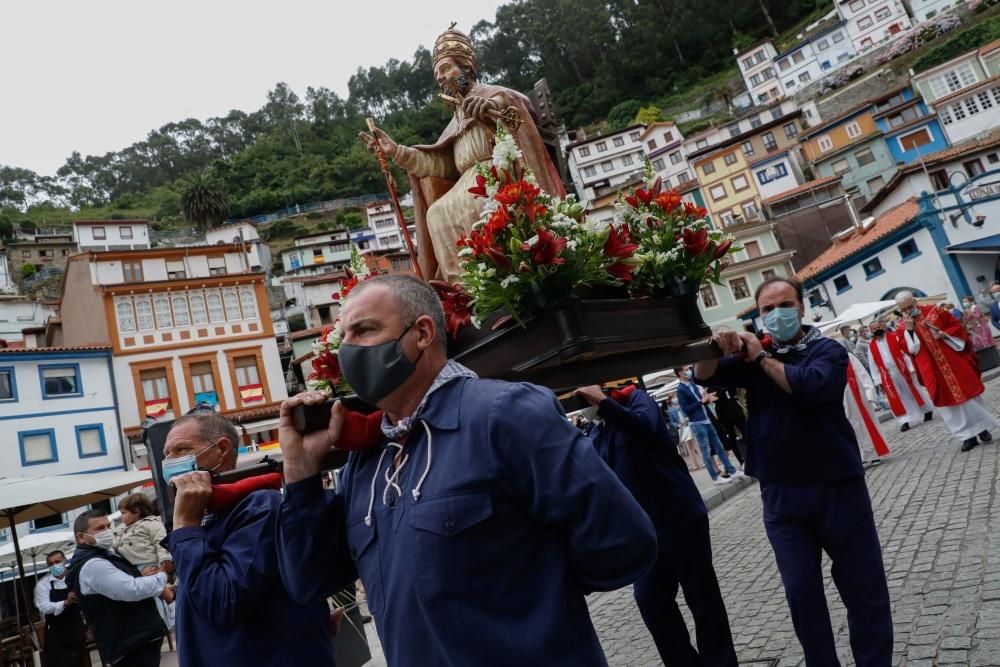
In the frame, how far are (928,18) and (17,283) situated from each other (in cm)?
9369

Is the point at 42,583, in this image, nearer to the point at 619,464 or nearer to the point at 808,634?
the point at 619,464

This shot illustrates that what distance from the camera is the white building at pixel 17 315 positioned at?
52.9 metres

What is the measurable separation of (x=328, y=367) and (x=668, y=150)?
214ft

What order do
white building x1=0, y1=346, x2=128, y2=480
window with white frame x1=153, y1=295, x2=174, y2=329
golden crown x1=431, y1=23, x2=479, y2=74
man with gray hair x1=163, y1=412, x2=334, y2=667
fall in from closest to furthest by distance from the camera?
man with gray hair x1=163, y1=412, x2=334, y2=667, golden crown x1=431, y1=23, x2=479, y2=74, white building x1=0, y1=346, x2=128, y2=480, window with white frame x1=153, y1=295, x2=174, y2=329

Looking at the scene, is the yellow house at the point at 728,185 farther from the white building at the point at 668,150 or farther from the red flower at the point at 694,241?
Result: the red flower at the point at 694,241

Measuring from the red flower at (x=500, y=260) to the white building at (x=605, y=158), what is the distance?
7046cm

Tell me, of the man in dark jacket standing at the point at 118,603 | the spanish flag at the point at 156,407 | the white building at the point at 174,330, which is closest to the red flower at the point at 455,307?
the man in dark jacket standing at the point at 118,603

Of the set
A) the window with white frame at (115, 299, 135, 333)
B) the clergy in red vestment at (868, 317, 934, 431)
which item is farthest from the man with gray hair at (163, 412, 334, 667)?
the window with white frame at (115, 299, 135, 333)

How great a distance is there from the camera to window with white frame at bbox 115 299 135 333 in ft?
105

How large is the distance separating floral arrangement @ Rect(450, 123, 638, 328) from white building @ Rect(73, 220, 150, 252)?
70850 millimetres

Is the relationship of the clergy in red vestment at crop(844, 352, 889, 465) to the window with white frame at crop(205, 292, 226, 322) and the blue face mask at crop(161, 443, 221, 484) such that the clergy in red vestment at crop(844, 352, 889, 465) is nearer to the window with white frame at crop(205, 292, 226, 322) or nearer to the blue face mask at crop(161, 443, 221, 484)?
the blue face mask at crop(161, 443, 221, 484)

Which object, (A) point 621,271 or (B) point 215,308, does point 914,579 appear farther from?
(B) point 215,308

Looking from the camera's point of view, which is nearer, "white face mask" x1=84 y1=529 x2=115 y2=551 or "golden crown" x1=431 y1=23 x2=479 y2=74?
"golden crown" x1=431 y1=23 x2=479 y2=74

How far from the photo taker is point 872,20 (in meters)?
65.9
